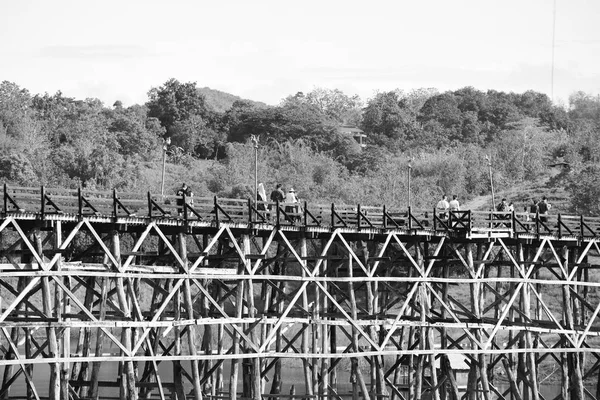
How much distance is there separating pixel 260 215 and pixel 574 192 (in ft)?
147

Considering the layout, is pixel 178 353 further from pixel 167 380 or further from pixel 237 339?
pixel 167 380

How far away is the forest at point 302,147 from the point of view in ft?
306

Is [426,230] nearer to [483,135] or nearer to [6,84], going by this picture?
[6,84]

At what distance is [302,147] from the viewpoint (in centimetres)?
10994

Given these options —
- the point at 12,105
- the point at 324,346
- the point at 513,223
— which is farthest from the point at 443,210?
the point at 12,105

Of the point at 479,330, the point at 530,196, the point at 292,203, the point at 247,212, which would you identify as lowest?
the point at 479,330

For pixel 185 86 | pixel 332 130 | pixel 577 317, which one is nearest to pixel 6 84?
pixel 185 86

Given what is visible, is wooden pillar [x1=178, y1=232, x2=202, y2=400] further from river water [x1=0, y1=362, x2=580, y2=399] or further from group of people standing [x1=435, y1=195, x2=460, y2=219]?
river water [x1=0, y1=362, x2=580, y2=399]

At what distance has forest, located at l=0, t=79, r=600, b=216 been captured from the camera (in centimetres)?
9338

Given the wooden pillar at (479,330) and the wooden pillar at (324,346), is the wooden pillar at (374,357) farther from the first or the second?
the wooden pillar at (479,330)

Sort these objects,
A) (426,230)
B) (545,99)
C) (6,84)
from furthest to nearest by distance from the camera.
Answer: (545,99), (6,84), (426,230)

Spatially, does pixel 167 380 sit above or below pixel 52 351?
below

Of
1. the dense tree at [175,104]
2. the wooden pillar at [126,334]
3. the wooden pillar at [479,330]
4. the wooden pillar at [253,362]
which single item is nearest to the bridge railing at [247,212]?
the wooden pillar at [253,362]

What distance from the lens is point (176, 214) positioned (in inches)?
1747
